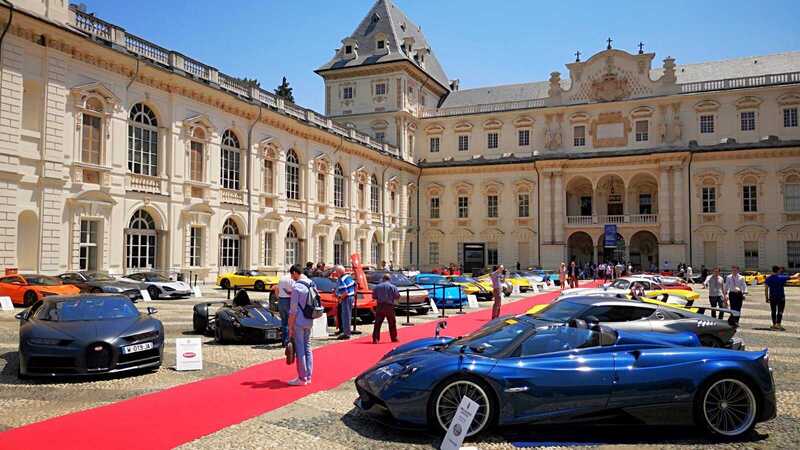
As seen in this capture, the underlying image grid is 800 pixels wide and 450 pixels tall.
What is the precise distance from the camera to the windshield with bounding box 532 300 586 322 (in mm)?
11086

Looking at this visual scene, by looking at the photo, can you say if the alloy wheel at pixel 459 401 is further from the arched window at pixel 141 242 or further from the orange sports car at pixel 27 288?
Answer: the arched window at pixel 141 242

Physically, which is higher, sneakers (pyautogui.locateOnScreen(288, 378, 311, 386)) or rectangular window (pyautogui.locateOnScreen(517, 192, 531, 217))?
rectangular window (pyautogui.locateOnScreen(517, 192, 531, 217))

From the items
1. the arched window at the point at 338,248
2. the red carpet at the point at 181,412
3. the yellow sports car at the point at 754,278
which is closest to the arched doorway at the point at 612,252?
the yellow sports car at the point at 754,278

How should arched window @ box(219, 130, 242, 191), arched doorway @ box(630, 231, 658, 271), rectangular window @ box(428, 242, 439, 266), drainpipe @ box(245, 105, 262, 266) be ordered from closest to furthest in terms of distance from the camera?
arched window @ box(219, 130, 242, 191), drainpipe @ box(245, 105, 262, 266), arched doorway @ box(630, 231, 658, 271), rectangular window @ box(428, 242, 439, 266)

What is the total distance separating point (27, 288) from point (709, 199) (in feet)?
155

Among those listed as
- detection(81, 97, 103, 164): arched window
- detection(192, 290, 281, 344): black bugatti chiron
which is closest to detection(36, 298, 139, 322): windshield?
detection(192, 290, 281, 344): black bugatti chiron

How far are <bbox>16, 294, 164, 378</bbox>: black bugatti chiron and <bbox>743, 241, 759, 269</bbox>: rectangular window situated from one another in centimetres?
4831

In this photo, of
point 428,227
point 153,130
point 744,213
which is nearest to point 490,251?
point 428,227

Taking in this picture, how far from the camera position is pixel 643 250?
53781 millimetres

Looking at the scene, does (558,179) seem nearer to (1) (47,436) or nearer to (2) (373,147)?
(2) (373,147)

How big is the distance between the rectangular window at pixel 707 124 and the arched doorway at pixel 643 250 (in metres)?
9.63

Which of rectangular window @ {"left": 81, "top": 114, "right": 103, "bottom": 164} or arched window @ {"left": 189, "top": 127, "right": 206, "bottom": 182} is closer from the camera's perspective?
rectangular window @ {"left": 81, "top": 114, "right": 103, "bottom": 164}

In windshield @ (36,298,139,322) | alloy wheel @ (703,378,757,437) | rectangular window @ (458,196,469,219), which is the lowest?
alloy wheel @ (703,378,757,437)

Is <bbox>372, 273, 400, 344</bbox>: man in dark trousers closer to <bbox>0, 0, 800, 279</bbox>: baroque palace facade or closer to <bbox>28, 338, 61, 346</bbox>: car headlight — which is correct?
<bbox>28, 338, 61, 346</bbox>: car headlight
